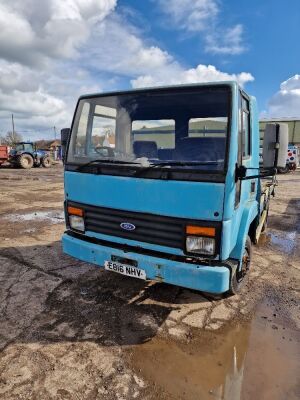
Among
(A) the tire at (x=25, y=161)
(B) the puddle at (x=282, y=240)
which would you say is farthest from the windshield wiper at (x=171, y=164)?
(A) the tire at (x=25, y=161)

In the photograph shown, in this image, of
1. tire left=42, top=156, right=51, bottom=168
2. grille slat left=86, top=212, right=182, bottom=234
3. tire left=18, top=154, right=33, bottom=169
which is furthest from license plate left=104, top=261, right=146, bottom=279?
tire left=42, top=156, right=51, bottom=168

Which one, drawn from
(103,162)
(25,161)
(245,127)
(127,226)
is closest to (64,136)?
(103,162)

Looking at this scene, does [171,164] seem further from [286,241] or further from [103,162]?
[286,241]

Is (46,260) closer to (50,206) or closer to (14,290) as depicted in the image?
(14,290)

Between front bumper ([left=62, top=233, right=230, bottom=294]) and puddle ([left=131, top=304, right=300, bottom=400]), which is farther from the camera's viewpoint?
front bumper ([left=62, top=233, right=230, bottom=294])

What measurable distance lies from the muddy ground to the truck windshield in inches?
62.4

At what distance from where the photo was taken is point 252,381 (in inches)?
99.6

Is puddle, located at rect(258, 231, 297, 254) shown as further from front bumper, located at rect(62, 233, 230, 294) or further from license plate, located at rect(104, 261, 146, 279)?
license plate, located at rect(104, 261, 146, 279)

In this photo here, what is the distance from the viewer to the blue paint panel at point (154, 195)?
2.73m

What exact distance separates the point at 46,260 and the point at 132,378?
2786 mm

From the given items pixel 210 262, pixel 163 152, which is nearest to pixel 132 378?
pixel 210 262

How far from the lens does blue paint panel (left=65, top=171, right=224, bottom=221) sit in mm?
2732

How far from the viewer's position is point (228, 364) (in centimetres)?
272

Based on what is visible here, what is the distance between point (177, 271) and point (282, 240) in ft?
13.5
